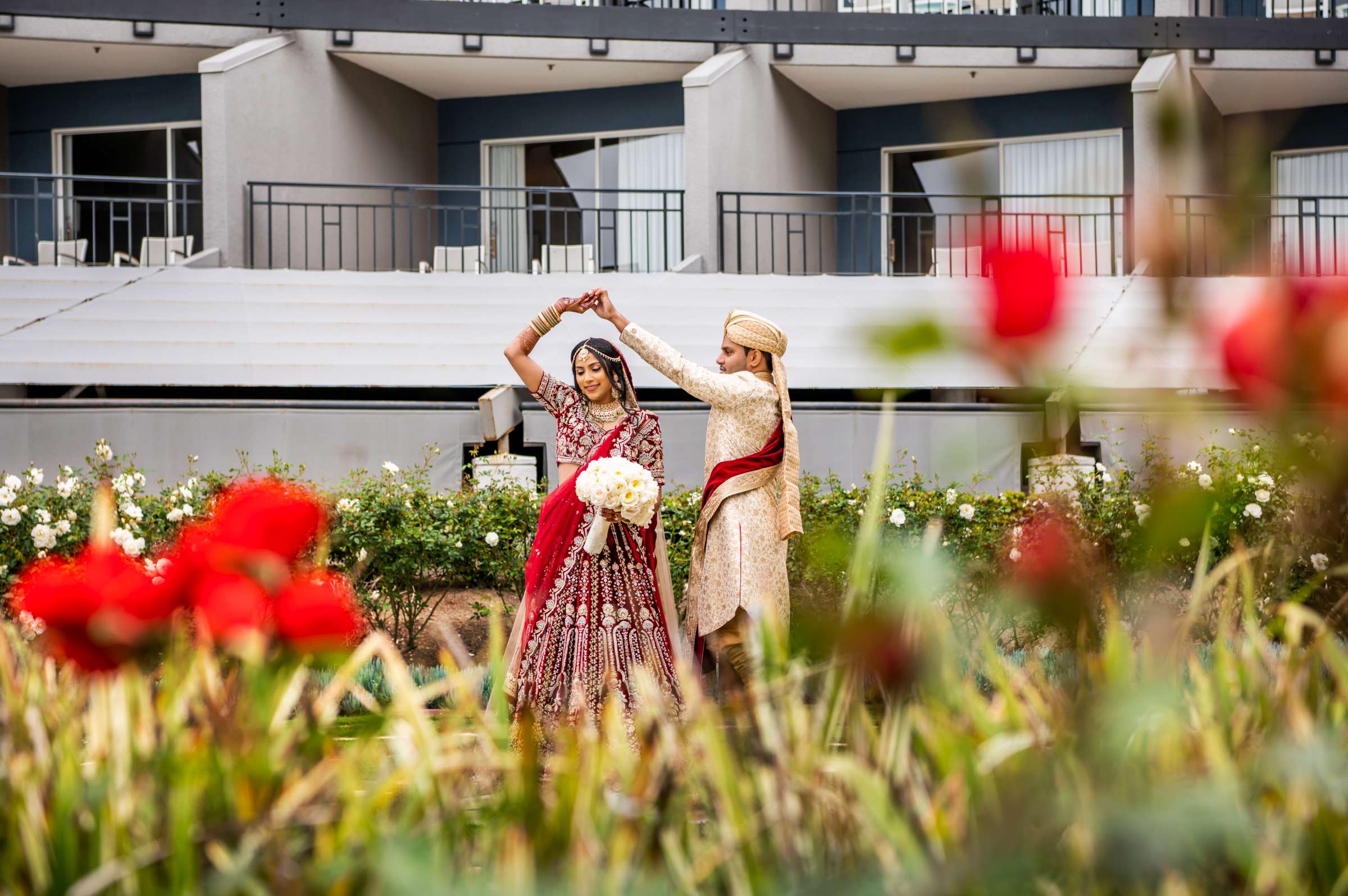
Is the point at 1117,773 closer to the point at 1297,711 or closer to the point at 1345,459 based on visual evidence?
the point at 1297,711

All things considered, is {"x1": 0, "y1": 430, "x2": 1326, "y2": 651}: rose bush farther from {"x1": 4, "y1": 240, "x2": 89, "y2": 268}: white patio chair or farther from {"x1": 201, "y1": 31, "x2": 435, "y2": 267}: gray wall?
{"x1": 4, "y1": 240, "x2": 89, "y2": 268}: white patio chair

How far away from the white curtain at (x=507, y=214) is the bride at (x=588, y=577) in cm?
1126

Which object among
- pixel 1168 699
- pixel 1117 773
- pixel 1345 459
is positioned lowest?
pixel 1117 773

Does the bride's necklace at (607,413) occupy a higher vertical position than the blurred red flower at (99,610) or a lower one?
higher

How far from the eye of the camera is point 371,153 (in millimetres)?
15898

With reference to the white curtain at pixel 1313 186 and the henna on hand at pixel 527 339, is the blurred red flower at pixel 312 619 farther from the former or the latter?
the white curtain at pixel 1313 186

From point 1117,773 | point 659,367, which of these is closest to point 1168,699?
point 1117,773

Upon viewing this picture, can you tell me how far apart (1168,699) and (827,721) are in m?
0.77

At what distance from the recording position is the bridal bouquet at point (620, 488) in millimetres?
4766

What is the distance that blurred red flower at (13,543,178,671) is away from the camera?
5.95ft

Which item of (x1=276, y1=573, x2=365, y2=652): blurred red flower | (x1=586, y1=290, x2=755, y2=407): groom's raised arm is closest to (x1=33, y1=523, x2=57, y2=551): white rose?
(x1=586, y1=290, x2=755, y2=407): groom's raised arm

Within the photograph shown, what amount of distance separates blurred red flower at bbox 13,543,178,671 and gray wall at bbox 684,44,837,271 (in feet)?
42.3

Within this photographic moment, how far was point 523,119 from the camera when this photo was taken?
1694 centimetres

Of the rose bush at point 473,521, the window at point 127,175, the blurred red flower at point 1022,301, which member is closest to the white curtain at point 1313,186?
the rose bush at point 473,521
